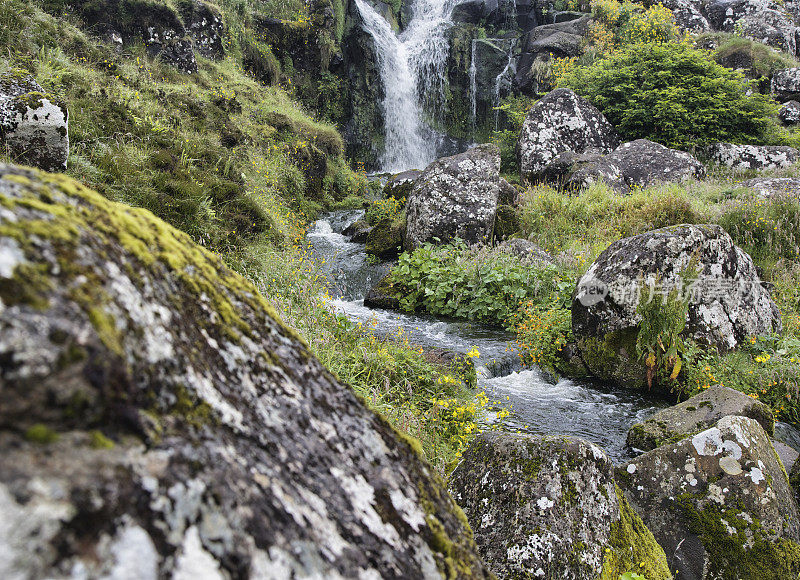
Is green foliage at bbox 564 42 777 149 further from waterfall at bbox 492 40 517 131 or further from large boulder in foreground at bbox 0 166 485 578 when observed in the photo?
large boulder in foreground at bbox 0 166 485 578

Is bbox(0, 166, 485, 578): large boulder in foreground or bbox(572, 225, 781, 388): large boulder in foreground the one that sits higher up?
bbox(0, 166, 485, 578): large boulder in foreground

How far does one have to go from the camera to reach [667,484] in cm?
321

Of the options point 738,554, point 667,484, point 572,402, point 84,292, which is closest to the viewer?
point 84,292

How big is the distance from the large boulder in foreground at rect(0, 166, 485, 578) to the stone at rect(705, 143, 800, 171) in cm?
1609

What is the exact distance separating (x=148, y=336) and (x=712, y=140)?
17790 mm

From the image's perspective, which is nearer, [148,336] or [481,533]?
[148,336]

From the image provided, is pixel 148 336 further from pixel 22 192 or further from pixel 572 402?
pixel 572 402

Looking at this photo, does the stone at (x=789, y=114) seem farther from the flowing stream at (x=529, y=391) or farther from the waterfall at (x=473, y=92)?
the flowing stream at (x=529, y=391)

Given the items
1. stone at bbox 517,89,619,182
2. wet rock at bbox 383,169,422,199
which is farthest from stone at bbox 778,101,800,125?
wet rock at bbox 383,169,422,199

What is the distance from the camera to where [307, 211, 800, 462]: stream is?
199 inches

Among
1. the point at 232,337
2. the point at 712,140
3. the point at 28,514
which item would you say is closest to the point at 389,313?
the point at 232,337

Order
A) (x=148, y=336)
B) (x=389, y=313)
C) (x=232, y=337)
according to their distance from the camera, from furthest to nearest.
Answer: (x=389, y=313), (x=232, y=337), (x=148, y=336)

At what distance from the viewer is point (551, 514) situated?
94.1 inches

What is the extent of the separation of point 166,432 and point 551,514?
2159 mm
